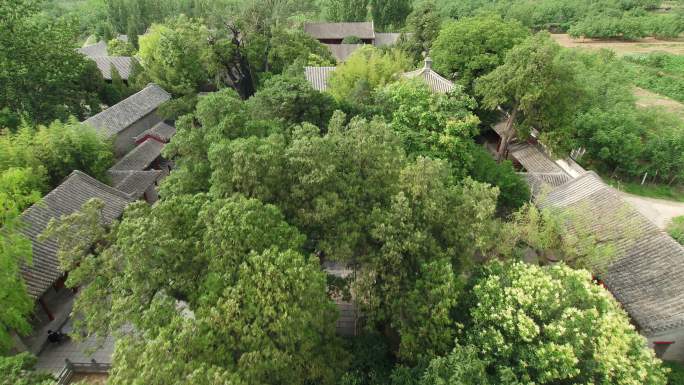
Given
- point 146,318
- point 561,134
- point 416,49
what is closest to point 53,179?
point 146,318

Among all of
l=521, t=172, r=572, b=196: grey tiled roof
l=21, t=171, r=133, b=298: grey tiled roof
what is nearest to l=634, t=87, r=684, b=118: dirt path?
l=521, t=172, r=572, b=196: grey tiled roof

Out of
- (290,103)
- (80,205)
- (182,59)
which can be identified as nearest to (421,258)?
(290,103)

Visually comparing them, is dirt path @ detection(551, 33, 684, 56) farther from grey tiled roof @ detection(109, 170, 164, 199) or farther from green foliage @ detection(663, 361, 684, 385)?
grey tiled roof @ detection(109, 170, 164, 199)

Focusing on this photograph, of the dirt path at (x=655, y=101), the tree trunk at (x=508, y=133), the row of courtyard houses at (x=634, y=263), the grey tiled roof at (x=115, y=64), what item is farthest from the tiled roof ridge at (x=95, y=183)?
the dirt path at (x=655, y=101)

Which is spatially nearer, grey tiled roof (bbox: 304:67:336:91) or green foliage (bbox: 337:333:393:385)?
green foliage (bbox: 337:333:393:385)

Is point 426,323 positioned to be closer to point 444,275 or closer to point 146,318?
point 444,275

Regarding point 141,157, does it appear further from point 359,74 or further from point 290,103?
point 359,74
